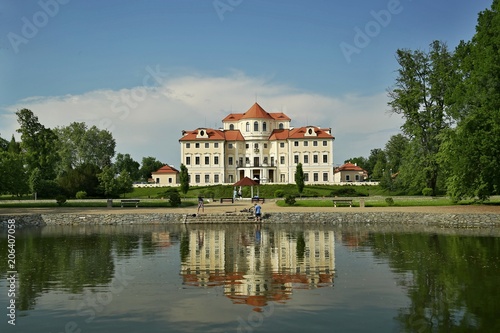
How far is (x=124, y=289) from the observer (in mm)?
11430

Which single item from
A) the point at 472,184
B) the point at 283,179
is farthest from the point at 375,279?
the point at 283,179

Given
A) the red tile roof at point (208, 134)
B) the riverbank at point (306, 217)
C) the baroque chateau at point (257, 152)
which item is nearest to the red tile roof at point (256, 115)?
the baroque chateau at point (257, 152)

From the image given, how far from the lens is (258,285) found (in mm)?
11594

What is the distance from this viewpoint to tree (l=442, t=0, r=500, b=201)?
26.5 meters

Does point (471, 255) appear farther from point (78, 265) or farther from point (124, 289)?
point (78, 265)

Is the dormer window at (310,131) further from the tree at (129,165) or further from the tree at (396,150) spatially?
the tree at (129,165)

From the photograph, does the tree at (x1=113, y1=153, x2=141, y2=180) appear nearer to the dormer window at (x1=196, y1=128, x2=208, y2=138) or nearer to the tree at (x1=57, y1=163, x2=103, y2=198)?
the dormer window at (x1=196, y1=128, x2=208, y2=138)

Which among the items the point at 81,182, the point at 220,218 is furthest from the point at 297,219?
the point at 81,182

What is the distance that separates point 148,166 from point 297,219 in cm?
8509

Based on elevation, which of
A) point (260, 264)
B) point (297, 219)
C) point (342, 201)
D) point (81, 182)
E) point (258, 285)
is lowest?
point (258, 285)

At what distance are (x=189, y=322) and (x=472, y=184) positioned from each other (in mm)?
23988

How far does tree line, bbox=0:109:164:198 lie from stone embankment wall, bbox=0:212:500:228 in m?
10.7

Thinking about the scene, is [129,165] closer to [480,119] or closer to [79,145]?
[79,145]

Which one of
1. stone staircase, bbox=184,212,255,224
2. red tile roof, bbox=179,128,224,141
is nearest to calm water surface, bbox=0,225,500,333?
stone staircase, bbox=184,212,255,224
